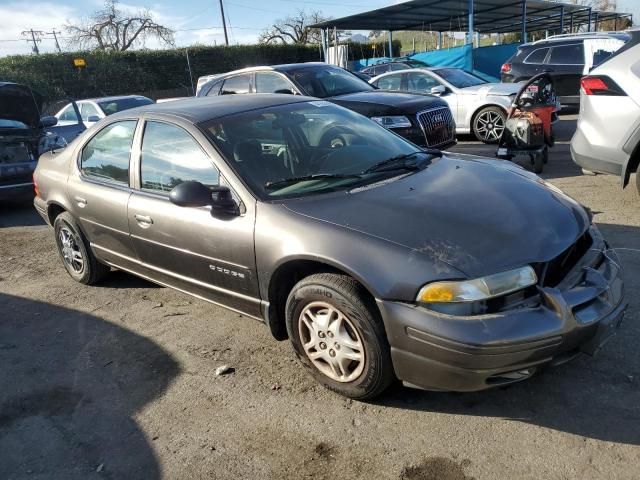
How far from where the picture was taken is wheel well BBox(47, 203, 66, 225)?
16.3 feet

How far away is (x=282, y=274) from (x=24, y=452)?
164cm

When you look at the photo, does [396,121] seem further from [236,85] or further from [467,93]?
[467,93]

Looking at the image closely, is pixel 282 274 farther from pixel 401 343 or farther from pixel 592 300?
pixel 592 300

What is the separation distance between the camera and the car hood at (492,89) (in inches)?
379

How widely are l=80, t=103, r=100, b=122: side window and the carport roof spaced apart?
483 inches

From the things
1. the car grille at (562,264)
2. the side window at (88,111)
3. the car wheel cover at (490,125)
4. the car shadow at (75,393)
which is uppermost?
the side window at (88,111)

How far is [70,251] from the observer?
16.3 ft

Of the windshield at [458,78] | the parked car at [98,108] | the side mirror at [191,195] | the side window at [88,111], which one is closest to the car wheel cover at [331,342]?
the side mirror at [191,195]

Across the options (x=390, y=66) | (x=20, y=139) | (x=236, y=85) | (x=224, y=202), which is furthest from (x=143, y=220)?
(x=390, y=66)

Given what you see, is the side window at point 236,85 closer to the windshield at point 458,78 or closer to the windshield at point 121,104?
the windshield at point 121,104

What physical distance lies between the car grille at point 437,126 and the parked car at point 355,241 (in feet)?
10.4

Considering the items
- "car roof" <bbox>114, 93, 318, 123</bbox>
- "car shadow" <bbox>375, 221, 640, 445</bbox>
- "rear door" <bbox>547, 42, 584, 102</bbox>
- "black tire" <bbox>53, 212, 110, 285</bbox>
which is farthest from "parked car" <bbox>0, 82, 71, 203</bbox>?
"rear door" <bbox>547, 42, 584, 102</bbox>

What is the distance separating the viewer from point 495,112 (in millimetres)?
9609

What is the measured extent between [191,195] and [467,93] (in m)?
8.11
